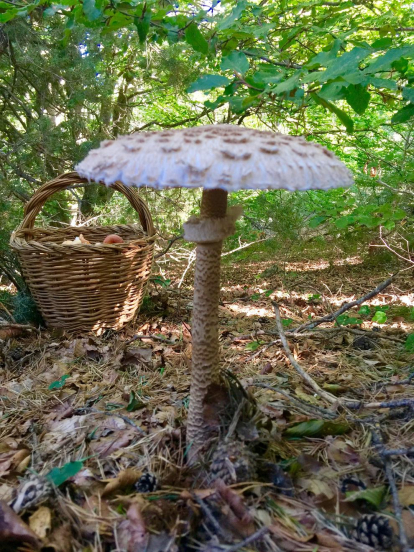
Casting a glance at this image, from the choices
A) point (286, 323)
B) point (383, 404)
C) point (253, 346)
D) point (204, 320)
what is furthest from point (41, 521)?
point (286, 323)

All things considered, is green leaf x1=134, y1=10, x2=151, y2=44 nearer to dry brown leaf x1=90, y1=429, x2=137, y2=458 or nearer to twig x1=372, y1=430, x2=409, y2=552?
dry brown leaf x1=90, y1=429, x2=137, y2=458

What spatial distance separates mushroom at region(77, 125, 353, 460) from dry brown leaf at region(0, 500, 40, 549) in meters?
0.95

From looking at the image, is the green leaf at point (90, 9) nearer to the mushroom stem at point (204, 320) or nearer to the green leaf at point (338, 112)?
the green leaf at point (338, 112)

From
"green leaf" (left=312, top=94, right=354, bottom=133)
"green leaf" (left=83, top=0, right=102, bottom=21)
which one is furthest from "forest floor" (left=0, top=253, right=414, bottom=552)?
"green leaf" (left=83, top=0, right=102, bottom=21)

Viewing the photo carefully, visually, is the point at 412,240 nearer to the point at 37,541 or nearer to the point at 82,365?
the point at 82,365

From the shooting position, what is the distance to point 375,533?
1.17m

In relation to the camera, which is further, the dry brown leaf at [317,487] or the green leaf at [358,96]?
the green leaf at [358,96]

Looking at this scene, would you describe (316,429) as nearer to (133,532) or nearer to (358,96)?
(133,532)

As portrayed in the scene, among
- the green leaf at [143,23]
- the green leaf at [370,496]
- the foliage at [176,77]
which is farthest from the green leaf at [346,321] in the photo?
the green leaf at [143,23]

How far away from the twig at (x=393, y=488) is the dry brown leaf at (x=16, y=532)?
108 cm

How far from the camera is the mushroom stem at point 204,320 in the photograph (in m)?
1.52

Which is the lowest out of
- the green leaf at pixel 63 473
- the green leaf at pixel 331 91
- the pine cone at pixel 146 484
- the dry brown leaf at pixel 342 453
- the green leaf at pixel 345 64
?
the dry brown leaf at pixel 342 453

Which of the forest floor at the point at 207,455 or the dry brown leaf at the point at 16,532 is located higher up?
the dry brown leaf at the point at 16,532

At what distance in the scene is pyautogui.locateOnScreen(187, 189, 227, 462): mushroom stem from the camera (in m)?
1.52
